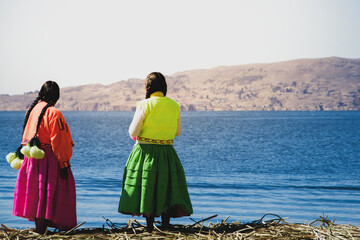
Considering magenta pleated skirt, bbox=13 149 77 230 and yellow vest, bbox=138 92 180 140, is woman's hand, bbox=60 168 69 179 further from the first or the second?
yellow vest, bbox=138 92 180 140

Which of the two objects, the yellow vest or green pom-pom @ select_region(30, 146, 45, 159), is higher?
the yellow vest

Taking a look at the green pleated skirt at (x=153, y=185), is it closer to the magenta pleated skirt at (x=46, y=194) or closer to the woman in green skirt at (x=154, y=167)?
the woman in green skirt at (x=154, y=167)

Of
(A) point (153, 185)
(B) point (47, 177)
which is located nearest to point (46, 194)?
(B) point (47, 177)

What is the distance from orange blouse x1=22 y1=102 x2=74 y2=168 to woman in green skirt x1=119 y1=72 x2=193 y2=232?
30.5 inches

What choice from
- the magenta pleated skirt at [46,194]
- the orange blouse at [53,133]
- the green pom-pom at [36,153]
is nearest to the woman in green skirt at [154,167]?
the magenta pleated skirt at [46,194]

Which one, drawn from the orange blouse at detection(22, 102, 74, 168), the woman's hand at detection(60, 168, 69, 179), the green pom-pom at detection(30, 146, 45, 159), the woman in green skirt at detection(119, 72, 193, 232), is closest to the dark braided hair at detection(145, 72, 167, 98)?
the woman in green skirt at detection(119, 72, 193, 232)

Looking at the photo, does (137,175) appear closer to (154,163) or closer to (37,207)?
(154,163)

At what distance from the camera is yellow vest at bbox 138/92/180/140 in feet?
18.3

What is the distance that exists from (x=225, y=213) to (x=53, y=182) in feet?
21.8

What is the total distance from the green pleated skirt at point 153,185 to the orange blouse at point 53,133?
2.59ft

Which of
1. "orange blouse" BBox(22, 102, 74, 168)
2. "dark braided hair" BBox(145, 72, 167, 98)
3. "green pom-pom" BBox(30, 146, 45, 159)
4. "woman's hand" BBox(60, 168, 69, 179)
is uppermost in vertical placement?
"dark braided hair" BBox(145, 72, 167, 98)

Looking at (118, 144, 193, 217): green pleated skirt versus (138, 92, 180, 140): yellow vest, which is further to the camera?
(138, 92, 180, 140): yellow vest

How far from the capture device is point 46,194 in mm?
5508

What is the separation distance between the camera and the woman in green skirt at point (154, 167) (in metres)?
5.48
